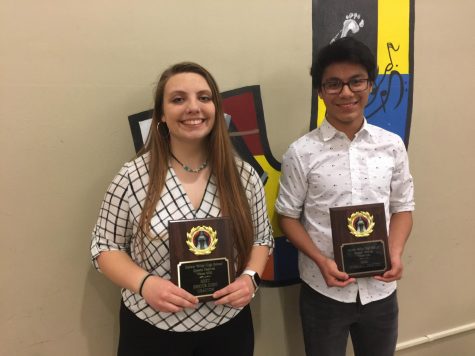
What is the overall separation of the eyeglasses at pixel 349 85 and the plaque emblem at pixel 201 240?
596mm

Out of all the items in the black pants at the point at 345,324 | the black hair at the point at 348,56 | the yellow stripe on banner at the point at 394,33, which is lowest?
the black pants at the point at 345,324

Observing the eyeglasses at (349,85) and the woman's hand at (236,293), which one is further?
the eyeglasses at (349,85)

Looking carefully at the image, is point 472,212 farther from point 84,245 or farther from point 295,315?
point 84,245

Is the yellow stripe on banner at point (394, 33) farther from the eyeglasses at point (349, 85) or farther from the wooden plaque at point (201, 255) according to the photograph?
the wooden plaque at point (201, 255)

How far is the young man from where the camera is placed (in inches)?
43.6

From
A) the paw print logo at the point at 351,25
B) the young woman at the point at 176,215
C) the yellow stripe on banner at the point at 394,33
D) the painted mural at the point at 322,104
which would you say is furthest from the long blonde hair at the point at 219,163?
the yellow stripe on banner at the point at 394,33

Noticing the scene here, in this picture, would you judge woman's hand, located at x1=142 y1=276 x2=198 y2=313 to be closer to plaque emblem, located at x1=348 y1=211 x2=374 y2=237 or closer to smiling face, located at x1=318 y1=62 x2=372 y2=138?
plaque emblem, located at x1=348 y1=211 x2=374 y2=237

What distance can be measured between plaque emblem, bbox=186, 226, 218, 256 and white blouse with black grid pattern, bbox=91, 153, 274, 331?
8 centimetres

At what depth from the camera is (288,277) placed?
1.49 m

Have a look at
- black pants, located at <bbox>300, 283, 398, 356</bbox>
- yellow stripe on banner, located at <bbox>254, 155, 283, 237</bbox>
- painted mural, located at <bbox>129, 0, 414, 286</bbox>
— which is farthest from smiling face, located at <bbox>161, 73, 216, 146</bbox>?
black pants, located at <bbox>300, 283, 398, 356</bbox>

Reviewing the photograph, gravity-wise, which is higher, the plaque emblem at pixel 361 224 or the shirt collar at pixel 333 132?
the shirt collar at pixel 333 132

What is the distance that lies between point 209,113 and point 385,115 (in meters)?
0.93

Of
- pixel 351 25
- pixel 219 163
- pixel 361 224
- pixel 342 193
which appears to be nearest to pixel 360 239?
pixel 361 224

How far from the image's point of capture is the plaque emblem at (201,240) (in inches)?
33.5
